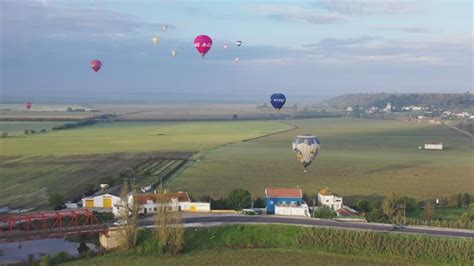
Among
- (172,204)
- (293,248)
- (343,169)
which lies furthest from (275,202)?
(343,169)

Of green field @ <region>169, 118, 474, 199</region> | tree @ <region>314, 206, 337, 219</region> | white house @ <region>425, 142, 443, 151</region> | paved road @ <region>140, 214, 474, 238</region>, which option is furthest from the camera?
white house @ <region>425, 142, 443, 151</region>

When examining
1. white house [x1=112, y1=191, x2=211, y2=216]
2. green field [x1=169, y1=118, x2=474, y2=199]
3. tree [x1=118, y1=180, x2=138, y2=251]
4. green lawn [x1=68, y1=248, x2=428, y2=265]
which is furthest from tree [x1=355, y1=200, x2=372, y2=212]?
tree [x1=118, y1=180, x2=138, y2=251]

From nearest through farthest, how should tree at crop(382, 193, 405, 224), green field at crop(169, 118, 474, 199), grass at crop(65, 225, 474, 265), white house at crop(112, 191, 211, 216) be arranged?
1. grass at crop(65, 225, 474, 265)
2. tree at crop(382, 193, 405, 224)
3. white house at crop(112, 191, 211, 216)
4. green field at crop(169, 118, 474, 199)

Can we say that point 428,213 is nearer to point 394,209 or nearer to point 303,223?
point 394,209

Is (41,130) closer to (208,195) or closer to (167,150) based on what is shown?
(167,150)

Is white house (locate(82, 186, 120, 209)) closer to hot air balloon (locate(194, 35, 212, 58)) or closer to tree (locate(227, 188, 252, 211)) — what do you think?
tree (locate(227, 188, 252, 211))

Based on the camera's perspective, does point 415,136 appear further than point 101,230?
Yes

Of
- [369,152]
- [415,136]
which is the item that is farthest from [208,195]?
[415,136]
